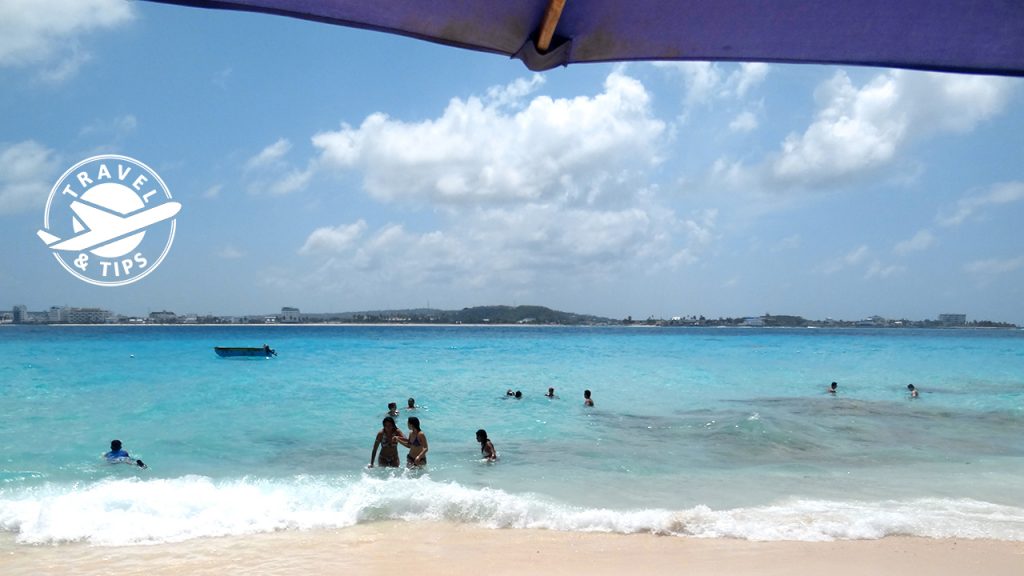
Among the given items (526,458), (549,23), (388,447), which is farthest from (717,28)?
(526,458)

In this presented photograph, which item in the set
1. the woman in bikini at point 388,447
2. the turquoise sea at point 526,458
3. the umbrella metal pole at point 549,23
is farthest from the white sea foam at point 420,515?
the umbrella metal pole at point 549,23

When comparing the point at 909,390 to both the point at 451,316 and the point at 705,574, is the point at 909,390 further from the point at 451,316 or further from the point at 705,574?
the point at 451,316

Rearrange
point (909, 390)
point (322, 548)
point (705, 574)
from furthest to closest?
point (909, 390) < point (322, 548) < point (705, 574)

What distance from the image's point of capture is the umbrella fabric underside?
2.03 metres

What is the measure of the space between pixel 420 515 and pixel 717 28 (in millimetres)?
6935

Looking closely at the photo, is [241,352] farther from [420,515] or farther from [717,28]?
[717,28]

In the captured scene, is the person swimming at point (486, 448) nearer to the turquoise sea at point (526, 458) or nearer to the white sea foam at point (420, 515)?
the turquoise sea at point (526, 458)

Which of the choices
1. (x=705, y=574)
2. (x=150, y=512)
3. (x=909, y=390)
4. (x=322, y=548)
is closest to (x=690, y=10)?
(x=705, y=574)

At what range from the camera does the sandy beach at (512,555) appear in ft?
20.0

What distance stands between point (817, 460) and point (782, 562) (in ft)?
18.6

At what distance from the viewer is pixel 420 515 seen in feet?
25.9

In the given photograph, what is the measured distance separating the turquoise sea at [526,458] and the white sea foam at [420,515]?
0.03 metres

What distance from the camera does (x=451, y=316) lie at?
134 m

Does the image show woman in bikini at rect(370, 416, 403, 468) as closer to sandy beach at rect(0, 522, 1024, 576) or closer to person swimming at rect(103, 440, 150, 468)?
sandy beach at rect(0, 522, 1024, 576)
